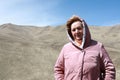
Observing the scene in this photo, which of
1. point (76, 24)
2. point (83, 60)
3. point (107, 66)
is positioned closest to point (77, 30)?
point (76, 24)

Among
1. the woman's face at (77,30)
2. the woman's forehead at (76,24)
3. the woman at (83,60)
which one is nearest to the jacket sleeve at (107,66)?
the woman at (83,60)

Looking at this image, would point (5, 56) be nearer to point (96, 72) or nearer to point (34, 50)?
point (34, 50)

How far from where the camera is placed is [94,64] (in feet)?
14.4

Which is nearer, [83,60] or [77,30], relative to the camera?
[83,60]

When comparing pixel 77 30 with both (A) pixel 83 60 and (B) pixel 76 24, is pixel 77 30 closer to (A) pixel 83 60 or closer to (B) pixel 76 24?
(B) pixel 76 24

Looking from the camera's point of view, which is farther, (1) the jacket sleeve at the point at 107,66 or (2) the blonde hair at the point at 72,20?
(2) the blonde hair at the point at 72,20

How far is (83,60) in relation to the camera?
4.45m

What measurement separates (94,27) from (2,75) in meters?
95.3

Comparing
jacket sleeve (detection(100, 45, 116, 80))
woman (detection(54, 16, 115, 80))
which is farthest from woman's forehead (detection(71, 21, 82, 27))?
jacket sleeve (detection(100, 45, 116, 80))

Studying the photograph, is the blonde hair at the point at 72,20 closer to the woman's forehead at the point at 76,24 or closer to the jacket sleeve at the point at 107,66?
the woman's forehead at the point at 76,24

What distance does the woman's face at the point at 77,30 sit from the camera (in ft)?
15.1

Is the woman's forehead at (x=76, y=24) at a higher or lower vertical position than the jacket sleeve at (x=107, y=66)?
higher

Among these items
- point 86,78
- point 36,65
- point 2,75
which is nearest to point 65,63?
point 86,78

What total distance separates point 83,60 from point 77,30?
423mm
